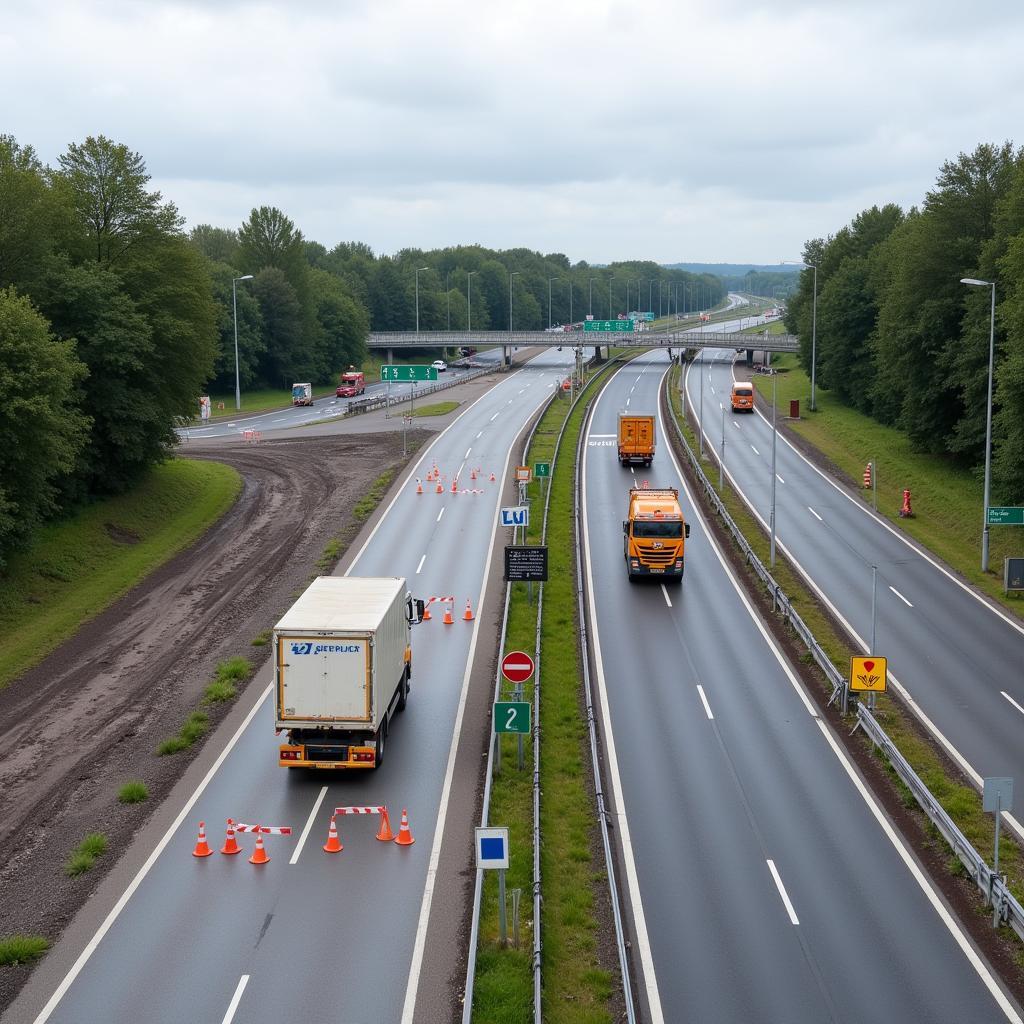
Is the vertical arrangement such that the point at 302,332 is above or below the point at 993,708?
above

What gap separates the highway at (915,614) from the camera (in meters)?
30.5

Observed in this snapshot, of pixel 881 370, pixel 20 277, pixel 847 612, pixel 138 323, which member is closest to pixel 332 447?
pixel 138 323

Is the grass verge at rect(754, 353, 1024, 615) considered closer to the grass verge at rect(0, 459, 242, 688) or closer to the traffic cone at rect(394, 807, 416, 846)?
the traffic cone at rect(394, 807, 416, 846)

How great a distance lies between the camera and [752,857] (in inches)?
902

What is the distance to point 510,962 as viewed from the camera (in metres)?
18.4

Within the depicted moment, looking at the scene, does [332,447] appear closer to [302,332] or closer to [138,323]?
[138,323]

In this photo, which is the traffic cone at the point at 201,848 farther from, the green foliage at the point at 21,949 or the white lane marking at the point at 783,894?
the white lane marking at the point at 783,894

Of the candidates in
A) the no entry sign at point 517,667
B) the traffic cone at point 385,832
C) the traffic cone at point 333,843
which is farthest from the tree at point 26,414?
the traffic cone at point 385,832

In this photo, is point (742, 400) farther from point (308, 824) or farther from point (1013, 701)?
point (308, 824)

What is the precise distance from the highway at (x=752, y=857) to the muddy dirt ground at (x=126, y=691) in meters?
10.3

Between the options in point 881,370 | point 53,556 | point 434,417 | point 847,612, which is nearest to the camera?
point 847,612

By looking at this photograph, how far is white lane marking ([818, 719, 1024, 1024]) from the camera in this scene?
1816 cm

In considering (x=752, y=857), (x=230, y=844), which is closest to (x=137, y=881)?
(x=230, y=844)

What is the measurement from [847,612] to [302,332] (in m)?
92.1
